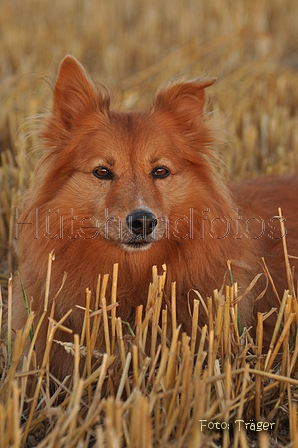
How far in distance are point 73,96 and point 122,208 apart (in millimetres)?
841

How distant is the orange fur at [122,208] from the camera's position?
311 centimetres

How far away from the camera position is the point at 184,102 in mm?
3420

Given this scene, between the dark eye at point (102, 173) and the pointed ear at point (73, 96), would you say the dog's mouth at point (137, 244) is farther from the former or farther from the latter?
the pointed ear at point (73, 96)

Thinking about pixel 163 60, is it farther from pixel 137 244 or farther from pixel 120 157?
pixel 137 244

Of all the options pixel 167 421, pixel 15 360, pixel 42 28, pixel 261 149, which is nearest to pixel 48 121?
pixel 15 360

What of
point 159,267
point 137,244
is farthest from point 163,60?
point 137,244

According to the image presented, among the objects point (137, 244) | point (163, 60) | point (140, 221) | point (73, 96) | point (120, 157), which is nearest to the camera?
point (140, 221)

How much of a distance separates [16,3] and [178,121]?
9.44 m

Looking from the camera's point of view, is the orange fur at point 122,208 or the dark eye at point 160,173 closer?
the orange fur at point 122,208

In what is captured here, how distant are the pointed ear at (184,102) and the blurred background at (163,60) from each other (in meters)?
0.73

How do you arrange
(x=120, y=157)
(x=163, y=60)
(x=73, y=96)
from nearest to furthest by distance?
(x=120, y=157)
(x=73, y=96)
(x=163, y=60)

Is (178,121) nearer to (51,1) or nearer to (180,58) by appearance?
(180,58)

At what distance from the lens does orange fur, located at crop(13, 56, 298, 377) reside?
3.11m

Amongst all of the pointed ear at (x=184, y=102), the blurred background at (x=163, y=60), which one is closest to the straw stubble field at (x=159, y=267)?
the blurred background at (x=163, y=60)
